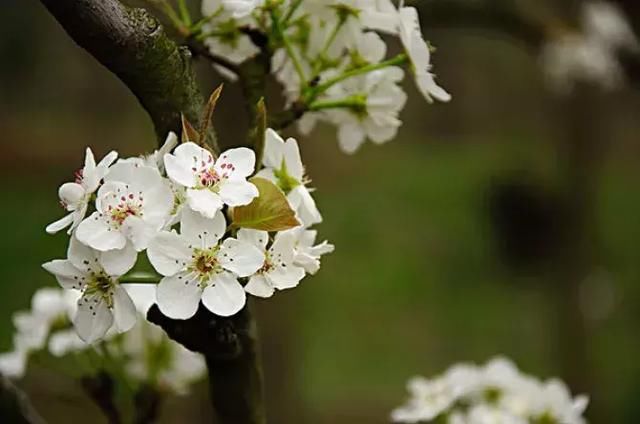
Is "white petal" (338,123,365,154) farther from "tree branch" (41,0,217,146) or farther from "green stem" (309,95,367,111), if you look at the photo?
"tree branch" (41,0,217,146)

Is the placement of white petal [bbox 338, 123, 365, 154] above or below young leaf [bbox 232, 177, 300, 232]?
above

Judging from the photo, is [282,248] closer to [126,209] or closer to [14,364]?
[126,209]

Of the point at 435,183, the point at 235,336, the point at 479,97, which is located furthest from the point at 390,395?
the point at 479,97

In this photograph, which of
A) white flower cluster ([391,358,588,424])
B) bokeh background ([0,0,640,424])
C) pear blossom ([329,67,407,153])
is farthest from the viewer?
bokeh background ([0,0,640,424])

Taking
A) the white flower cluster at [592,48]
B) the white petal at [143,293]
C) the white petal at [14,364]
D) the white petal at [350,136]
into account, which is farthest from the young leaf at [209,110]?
the white flower cluster at [592,48]

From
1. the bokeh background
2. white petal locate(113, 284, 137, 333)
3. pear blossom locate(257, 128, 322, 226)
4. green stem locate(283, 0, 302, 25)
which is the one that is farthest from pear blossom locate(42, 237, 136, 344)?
the bokeh background

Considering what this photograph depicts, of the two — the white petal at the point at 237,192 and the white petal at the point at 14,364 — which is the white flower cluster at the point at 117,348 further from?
the white petal at the point at 237,192

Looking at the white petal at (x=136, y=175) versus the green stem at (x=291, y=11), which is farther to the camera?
the green stem at (x=291, y=11)
